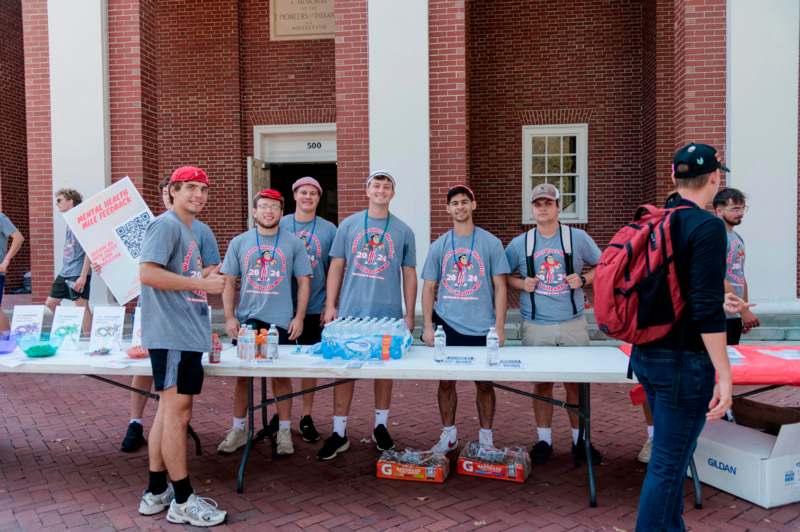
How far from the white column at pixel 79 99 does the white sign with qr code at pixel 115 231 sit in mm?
4214

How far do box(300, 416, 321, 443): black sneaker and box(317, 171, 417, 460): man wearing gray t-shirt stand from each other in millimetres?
328

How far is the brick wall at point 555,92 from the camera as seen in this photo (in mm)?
12211

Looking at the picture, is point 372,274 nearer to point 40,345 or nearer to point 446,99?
point 40,345

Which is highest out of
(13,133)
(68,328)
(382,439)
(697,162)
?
(13,133)

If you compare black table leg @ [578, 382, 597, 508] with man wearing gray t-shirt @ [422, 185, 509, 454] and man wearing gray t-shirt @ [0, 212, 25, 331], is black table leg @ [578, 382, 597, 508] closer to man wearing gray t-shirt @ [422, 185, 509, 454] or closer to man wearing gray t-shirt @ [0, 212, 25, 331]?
man wearing gray t-shirt @ [422, 185, 509, 454]

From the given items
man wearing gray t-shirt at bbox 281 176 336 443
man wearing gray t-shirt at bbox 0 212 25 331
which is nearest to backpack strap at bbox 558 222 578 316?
man wearing gray t-shirt at bbox 281 176 336 443

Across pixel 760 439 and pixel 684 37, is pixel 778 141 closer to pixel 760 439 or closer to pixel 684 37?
pixel 684 37

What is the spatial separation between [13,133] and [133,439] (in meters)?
13.6

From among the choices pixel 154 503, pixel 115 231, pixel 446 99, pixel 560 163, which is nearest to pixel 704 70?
pixel 446 99

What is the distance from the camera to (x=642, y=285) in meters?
2.66

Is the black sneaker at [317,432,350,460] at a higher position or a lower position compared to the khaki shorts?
lower

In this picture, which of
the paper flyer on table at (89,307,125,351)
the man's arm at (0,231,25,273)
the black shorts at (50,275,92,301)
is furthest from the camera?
the black shorts at (50,275,92,301)

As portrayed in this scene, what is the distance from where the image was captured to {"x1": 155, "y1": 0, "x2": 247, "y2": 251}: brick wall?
40.9 ft

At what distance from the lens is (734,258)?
491 cm
